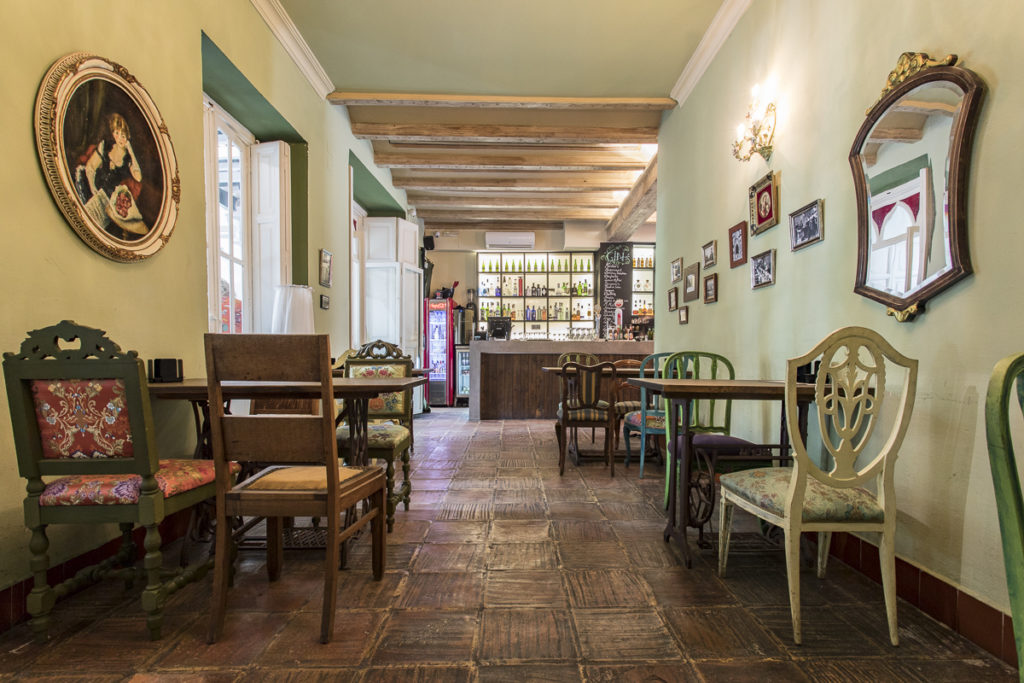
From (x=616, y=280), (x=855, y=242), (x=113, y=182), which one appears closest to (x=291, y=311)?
(x=113, y=182)

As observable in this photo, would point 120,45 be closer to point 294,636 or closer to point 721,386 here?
point 294,636

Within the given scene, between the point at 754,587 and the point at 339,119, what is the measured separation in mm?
5315

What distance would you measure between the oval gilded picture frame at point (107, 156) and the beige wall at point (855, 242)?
344cm

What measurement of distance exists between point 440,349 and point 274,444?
7.75 metres

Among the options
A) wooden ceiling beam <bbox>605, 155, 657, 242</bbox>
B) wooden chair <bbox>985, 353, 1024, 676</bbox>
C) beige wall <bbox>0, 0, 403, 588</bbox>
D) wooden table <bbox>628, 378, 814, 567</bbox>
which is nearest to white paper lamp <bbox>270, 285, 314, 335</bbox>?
beige wall <bbox>0, 0, 403, 588</bbox>

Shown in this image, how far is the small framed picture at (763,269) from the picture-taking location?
3.20 m

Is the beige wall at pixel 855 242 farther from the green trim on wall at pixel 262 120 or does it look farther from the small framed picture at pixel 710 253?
the green trim on wall at pixel 262 120

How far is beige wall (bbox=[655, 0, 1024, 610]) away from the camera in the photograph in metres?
1.72

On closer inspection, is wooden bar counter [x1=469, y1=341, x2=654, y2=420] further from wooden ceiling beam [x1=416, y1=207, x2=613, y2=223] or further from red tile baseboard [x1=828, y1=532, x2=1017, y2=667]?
red tile baseboard [x1=828, y1=532, x2=1017, y2=667]

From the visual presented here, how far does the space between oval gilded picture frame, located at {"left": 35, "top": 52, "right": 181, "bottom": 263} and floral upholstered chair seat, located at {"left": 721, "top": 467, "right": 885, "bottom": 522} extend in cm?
294

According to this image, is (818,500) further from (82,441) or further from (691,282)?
(691,282)

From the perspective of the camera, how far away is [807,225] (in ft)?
9.25

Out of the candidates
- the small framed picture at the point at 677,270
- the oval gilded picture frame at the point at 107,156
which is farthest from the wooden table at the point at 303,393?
the small framed picture at the point at 677,270

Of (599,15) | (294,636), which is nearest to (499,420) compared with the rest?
(599,15)
